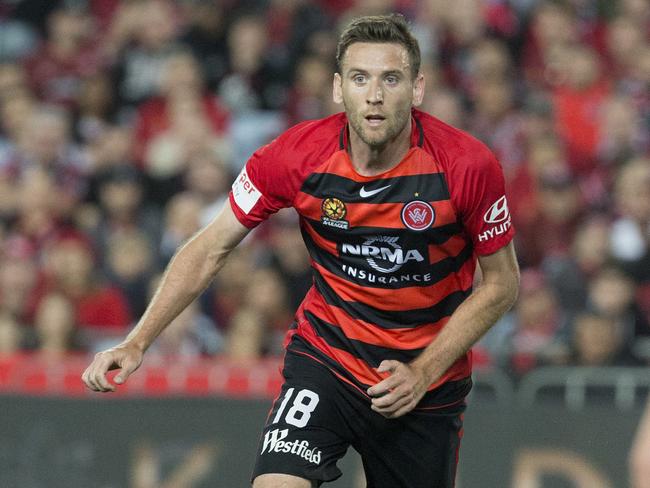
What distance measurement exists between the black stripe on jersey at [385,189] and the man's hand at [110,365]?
0.89 meters

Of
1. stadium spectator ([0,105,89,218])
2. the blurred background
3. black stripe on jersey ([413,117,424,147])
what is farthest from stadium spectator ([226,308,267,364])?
black stripe on jersey ([413,117,424,147])

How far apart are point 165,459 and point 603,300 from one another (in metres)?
2.85

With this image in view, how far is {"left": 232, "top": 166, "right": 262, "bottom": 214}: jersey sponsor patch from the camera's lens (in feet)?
16.4

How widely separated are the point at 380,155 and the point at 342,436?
1095 millimetres

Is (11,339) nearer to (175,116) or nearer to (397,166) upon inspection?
(175,116)

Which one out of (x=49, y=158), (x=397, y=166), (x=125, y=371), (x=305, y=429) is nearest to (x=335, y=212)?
(x=397, y=166)

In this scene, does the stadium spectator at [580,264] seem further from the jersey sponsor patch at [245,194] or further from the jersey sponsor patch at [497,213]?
the jersey sponsor patch at [245,194]

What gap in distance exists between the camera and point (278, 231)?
8.93 meters

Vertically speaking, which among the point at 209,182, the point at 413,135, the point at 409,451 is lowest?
the point at 409,451

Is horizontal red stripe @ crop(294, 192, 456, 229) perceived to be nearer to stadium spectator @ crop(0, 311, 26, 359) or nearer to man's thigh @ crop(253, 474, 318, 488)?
man's thigh @ crop(253, 474, 318, 488)

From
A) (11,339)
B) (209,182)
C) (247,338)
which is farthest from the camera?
(209,182)

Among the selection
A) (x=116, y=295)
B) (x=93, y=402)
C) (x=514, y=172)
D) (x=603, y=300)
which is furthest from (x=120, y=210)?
(x=603, y=300)

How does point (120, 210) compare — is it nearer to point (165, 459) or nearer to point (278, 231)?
point (278, 231)

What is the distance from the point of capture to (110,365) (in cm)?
466
